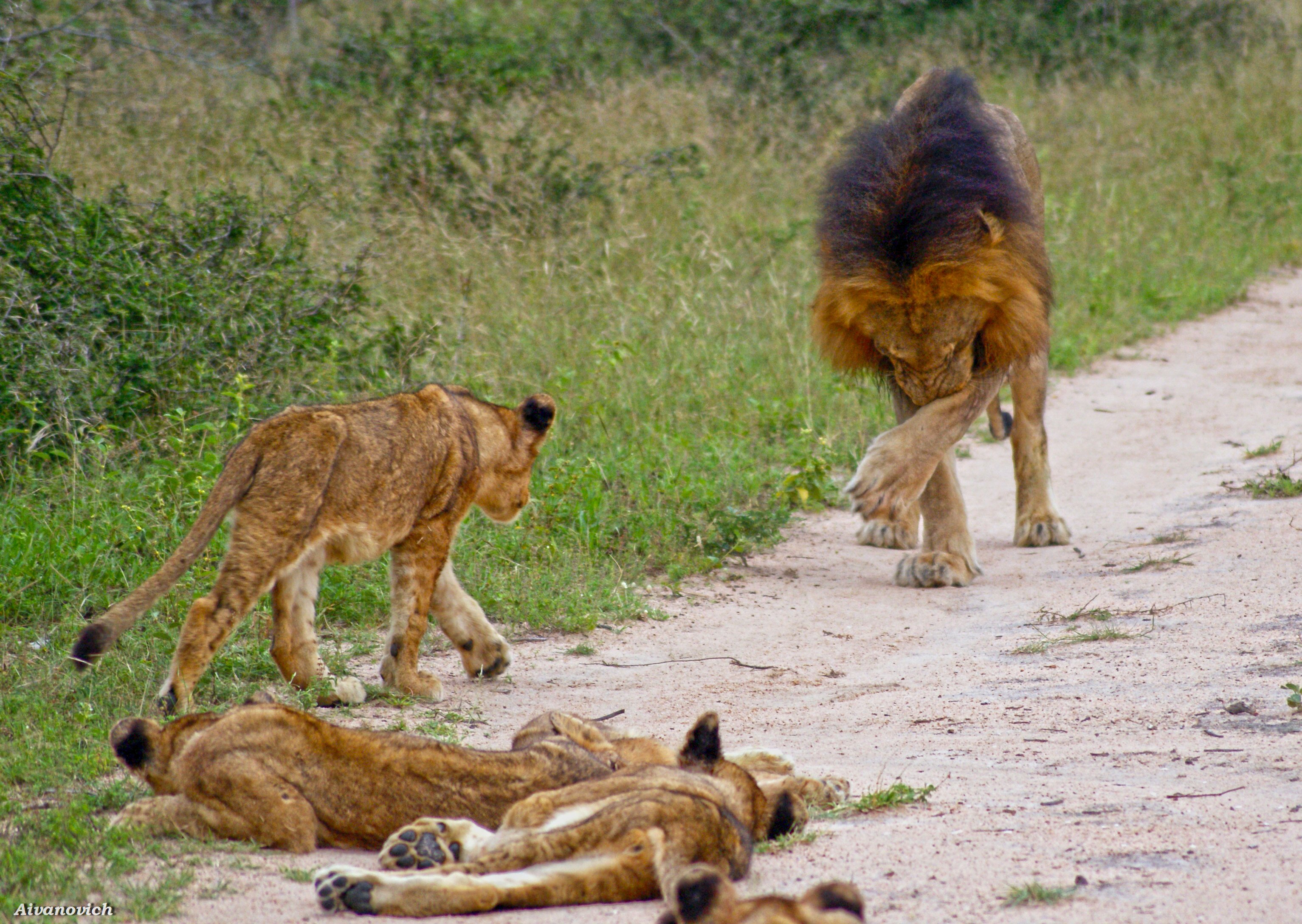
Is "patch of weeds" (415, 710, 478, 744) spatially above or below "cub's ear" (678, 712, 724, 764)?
below

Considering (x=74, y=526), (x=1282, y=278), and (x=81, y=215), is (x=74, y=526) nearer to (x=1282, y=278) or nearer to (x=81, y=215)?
(x=81, y=215)

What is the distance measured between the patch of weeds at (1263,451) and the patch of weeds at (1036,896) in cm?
565

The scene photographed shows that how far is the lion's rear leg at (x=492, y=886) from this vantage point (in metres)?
2.94

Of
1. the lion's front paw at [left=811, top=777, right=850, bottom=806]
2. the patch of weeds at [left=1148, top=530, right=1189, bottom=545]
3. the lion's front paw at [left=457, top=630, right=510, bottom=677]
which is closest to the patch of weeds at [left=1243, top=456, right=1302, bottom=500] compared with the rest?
the patch of weeds at [left=1148, top=530, right=1189, bottom=545]

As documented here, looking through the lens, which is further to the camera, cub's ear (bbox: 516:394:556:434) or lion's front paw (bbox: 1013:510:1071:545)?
lion's front paw (bbox: 1013:510:1071:545)

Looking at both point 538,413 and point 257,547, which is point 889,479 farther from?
point 257,547

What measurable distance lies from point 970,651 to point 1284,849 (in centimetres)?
220

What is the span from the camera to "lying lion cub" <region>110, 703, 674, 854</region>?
3.31m

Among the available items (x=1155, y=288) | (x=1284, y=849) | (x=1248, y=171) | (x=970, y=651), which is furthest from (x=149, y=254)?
(x=1248, y=171)

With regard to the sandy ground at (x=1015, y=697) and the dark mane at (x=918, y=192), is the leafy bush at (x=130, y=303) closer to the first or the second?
the sandy ground at (x=1015, y=697)

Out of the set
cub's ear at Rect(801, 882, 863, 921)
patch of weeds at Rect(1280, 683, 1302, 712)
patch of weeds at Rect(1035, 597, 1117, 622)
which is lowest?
patch of weeds at Rect(1035, 597, 1117, 622)

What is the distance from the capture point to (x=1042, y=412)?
725 cm

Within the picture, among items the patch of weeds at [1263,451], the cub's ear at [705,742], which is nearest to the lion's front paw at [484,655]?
the cub's ear at [705,742]

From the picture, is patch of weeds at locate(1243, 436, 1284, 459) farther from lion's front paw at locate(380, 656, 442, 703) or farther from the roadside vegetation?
lion's front paw at locate(380, 656, 442, 703)
